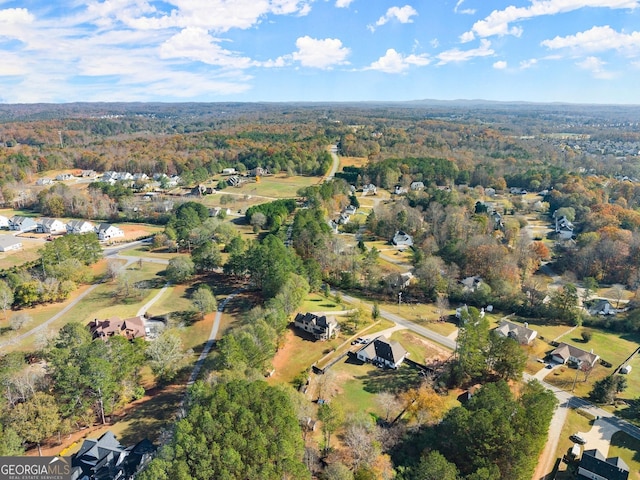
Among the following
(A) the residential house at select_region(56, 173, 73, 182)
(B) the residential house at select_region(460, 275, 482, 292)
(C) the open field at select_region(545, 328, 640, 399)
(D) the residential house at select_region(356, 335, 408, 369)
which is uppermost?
(A) the residential house at select_region(56, 173, 73, 182)

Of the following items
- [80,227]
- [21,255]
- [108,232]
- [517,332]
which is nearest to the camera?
[517,332]

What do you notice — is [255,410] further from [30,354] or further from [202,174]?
[202,174]

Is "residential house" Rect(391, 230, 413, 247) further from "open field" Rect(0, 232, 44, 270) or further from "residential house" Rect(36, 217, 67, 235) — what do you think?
"residential house" Rect(36, 217, 67, 235)

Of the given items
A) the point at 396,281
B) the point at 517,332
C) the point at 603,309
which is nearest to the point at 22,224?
the point at 396,281

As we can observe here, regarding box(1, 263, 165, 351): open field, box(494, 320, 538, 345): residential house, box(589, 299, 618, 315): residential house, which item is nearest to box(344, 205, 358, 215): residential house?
box(1, 263, 165, 351): open field

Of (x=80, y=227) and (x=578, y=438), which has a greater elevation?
(x=80, y=227)

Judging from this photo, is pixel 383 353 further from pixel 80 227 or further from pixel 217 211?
pixel 80 227
